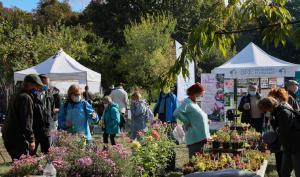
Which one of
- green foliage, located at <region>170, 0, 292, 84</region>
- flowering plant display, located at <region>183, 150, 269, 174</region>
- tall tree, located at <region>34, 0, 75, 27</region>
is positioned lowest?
flowering plant display, located at <region>183, 150, 269, 174</region>

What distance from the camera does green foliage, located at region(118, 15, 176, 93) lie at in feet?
131

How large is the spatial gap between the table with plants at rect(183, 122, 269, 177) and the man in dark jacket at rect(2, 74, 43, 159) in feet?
6.61

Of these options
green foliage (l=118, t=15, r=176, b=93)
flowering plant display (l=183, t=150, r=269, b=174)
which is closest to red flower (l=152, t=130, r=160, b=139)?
flowering plant display (l=183, t=150, r=269, b=174)

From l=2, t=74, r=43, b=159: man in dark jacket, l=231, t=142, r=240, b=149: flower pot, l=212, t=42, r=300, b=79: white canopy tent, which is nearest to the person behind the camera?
l=2, t=74, r=43, b=159: man in dark jacket

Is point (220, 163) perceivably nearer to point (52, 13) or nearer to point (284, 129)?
point (284, 129)

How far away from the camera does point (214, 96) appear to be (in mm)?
16312

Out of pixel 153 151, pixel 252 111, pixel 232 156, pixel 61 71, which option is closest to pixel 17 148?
pixel 153 151

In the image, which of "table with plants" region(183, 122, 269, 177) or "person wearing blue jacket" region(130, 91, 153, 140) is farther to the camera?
"person wearing blue jacket" region(130, 91, 153, 140)

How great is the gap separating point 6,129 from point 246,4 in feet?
12.8

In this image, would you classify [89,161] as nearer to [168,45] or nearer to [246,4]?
[246,4]

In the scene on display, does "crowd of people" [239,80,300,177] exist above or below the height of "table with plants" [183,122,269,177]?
above

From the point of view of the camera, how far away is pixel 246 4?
3.03 meters

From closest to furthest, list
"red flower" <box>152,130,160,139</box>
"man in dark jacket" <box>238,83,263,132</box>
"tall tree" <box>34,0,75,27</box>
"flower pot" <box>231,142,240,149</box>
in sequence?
"red flower" <box>152,130,160,139</box> < "flower pot" <box>231,142,240,149</box> < "man in dark jacket" <box>238,83,263,132</box> < "tall tree" <box>34,0,75,27</box>

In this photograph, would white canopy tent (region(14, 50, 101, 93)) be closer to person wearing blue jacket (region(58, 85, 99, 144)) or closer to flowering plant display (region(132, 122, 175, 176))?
flowering plant display (region(132, 122, 175, 176))
